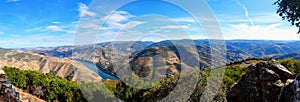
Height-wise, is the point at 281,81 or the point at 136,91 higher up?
the point at 281,81

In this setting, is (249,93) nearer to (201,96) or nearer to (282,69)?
(282,69)

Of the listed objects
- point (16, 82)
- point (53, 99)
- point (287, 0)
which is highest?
point (287, 0)

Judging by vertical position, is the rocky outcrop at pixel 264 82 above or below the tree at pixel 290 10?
below

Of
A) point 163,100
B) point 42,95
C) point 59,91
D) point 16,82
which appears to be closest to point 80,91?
point 59,91

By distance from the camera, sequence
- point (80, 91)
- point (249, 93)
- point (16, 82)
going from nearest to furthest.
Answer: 1. point (249, 93)
2. point (80, 91)
3. point (16, 82)

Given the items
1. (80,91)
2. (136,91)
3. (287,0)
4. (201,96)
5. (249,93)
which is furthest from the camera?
(80,91)

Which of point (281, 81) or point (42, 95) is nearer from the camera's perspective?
point (281, 81)

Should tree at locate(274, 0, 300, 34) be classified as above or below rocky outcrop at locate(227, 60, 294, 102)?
above
